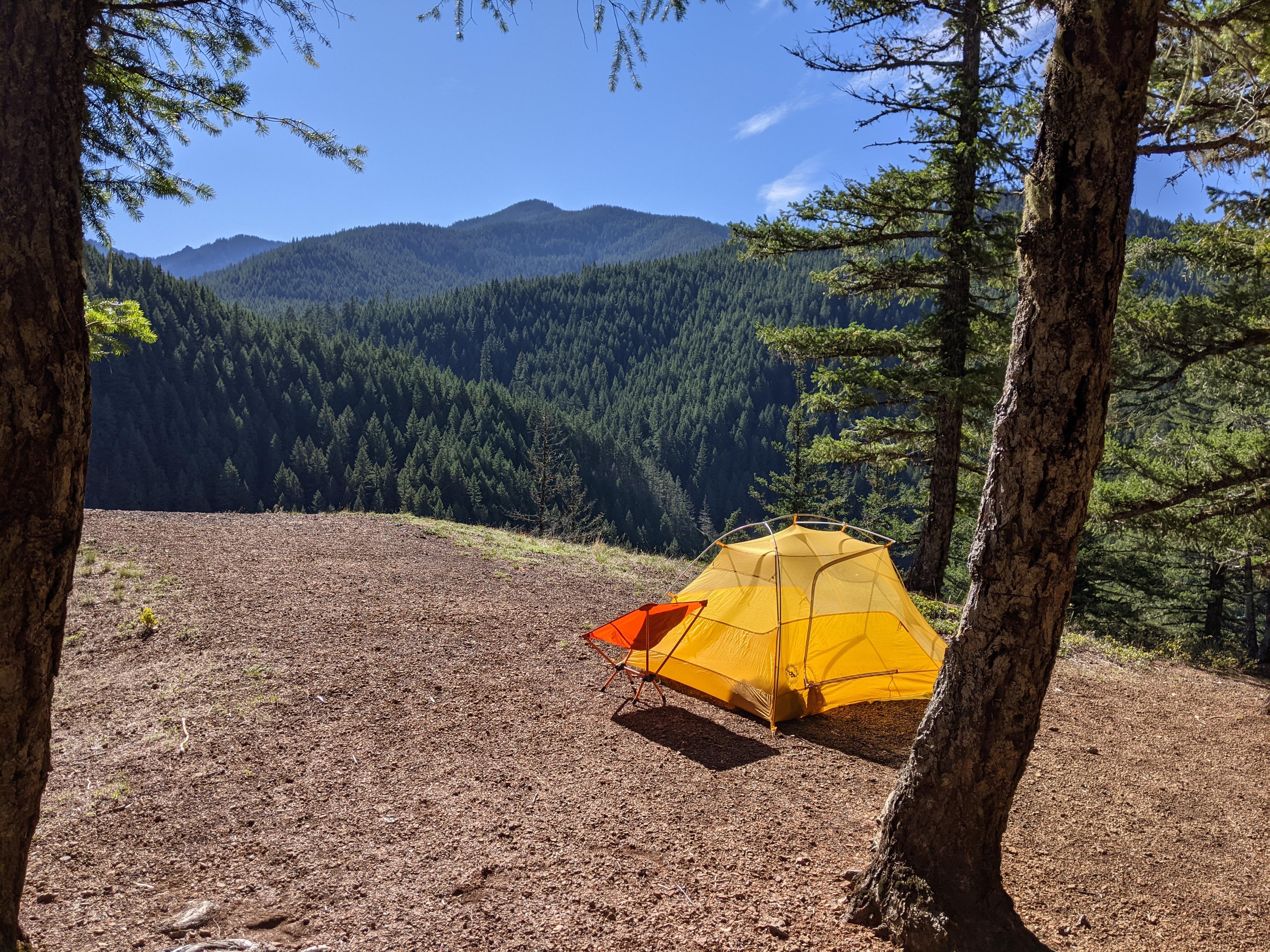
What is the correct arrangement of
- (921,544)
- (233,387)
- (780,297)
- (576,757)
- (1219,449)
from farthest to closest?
(780,297), (233,387), (921,544), (1219,449), (576,757)

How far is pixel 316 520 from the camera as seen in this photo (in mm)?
13430

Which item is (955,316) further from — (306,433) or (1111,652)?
(306,433)

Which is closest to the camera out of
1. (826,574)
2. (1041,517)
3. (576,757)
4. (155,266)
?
(1041,517)

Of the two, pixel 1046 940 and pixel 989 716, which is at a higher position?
pixel 989 716

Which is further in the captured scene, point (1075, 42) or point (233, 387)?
point (233, 387)

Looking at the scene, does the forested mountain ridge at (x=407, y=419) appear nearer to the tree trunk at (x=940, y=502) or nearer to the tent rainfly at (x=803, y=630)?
the tree trunk at (x=940, y=502)

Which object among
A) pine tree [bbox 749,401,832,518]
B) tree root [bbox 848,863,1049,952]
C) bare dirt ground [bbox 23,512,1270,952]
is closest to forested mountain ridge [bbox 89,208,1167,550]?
pine tree [bbox 749,401,832,518]

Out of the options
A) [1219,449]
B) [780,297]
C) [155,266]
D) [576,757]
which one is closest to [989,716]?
[576,757]

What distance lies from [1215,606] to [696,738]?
17934 millimetres

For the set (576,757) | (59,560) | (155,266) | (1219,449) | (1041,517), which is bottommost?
(576,757)

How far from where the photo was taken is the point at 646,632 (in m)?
5.91

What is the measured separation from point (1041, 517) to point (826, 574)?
3.65 meters

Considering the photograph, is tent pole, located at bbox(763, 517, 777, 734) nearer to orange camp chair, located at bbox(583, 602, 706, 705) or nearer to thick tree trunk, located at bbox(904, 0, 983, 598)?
orange camp chair, located at bbox(583, 602, 706, 705)

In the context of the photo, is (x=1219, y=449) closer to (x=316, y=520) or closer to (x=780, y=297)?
(x=316, y=520)
